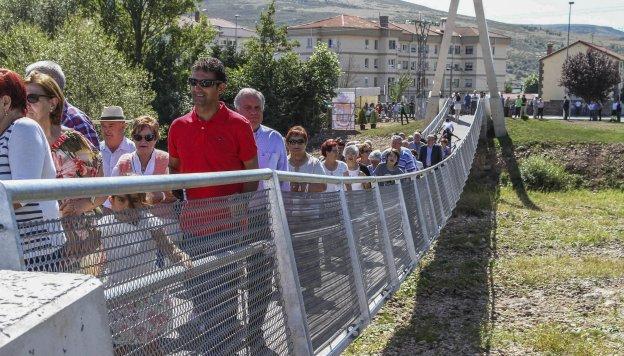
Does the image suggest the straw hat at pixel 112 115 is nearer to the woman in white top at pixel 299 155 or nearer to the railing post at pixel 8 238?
the woman in white top at pixel 299 155

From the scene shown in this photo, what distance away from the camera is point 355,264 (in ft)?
18.1

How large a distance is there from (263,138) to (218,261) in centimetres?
325

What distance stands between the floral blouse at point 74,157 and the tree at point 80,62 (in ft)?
98.2

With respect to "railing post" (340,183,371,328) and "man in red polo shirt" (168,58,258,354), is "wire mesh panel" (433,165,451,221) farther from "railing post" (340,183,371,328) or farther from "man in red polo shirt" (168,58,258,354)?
"man in red polo shirt" (168,58,258,354)

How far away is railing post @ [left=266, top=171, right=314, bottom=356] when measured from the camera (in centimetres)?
376

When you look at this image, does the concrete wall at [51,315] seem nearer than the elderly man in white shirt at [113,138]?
Yes

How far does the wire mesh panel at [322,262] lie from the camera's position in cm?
416

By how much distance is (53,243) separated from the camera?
2035 mm

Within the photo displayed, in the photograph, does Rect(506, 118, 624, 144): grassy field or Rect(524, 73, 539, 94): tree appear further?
Rect(524, 73, 539, 94): tree

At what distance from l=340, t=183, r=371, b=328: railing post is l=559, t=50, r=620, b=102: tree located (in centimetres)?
7459

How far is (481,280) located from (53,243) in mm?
11081

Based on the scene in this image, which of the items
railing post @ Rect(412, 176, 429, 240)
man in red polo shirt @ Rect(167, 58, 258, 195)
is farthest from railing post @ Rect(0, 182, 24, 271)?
railing post @ Rect(412, 176, 429, 240)

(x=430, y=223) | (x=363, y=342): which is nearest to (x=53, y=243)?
(x=363, y=342)

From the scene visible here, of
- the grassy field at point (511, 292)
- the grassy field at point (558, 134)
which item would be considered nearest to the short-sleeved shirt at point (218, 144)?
the grassy field at point (511, 292)
